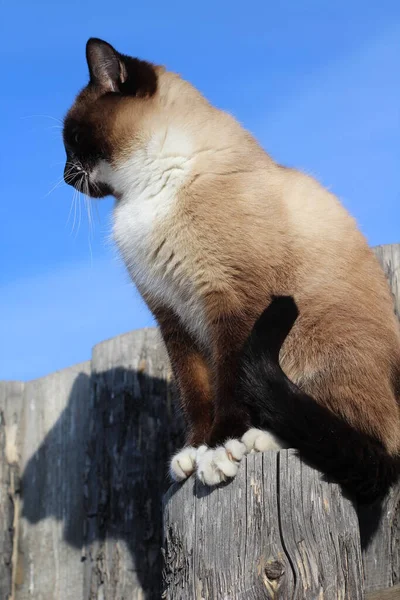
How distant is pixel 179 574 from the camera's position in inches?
94.0

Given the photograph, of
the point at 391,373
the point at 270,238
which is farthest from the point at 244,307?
the point at 391,373

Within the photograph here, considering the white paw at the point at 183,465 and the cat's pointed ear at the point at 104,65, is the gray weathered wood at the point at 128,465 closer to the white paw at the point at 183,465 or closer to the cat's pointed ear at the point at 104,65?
the white paw at the point at 183,465

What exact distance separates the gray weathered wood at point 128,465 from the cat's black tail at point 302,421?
1.36 meters

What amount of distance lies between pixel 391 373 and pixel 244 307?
1.79 feet

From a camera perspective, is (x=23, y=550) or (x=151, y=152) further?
(x=23, y=550)

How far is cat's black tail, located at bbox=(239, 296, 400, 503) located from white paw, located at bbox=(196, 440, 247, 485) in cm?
15

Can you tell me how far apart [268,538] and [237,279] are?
2.96 ft

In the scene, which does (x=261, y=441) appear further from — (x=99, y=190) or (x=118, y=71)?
(x=118, y=71)

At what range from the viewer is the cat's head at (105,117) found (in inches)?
123

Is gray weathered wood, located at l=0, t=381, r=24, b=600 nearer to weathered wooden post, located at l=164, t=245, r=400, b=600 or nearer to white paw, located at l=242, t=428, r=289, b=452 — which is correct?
weathered wooden post, located at l=164, t=245, r=400, b=600

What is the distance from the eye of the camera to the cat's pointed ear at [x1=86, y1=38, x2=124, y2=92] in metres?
3.18

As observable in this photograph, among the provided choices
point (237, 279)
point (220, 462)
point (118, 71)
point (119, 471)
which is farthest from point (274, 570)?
point (118, 71)

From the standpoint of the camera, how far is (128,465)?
12.4 ft

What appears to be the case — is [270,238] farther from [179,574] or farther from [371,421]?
[179,574]
